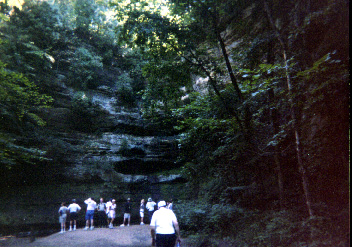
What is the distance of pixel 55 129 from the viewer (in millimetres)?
20500

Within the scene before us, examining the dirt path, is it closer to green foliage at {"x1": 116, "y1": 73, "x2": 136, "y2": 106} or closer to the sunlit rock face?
the sunlit rock face

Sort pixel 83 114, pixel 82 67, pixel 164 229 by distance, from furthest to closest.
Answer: pixel 82 67
pixel 83 114
pixel 164 229

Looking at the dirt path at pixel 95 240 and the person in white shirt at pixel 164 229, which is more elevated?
the person in white shirt at pixel 164 229

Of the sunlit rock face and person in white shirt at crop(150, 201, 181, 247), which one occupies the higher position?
the sunlit rock face

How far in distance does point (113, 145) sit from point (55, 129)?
→ 536 cm

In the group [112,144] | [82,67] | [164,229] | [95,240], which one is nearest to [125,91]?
[82,67]

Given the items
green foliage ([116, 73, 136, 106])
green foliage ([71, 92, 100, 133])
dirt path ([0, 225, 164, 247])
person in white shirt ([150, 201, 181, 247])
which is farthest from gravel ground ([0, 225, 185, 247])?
green foliage ([116, 73, 136, 106])

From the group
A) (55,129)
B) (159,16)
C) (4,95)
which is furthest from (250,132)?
(55,129)

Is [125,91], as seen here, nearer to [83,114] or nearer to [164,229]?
[83,114]

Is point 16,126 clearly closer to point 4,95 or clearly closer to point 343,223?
point 4,95

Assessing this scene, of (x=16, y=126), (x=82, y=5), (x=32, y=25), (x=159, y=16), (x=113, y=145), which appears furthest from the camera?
(x=82, y=5)

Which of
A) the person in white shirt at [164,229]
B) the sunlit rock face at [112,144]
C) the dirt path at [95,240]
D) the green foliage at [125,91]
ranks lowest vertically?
the dirt path at [95,240]

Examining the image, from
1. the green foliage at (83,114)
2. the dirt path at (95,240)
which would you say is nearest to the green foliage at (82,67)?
the green foliage at (83,114)

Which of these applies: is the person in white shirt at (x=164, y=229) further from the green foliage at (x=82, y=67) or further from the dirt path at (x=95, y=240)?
the green foliage at (x=82, y=67)
